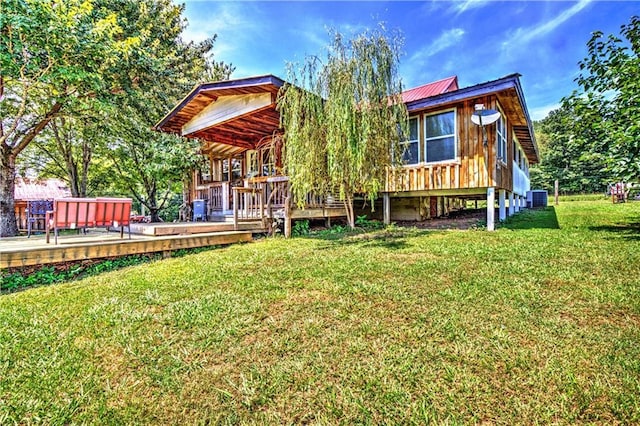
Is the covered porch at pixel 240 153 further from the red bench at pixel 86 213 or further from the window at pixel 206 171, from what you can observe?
the red bench at pixel 86 213

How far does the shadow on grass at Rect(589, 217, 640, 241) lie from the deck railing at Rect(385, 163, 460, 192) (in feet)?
10.7

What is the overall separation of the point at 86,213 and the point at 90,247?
2.05ft

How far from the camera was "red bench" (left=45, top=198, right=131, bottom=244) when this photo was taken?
202 inches

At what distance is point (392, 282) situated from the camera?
3830 millimetres

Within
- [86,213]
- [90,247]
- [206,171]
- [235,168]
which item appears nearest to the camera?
[90,247]

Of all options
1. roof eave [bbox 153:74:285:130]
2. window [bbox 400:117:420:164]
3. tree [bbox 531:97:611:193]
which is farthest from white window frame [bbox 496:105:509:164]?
roof eave [bbox 153:74:285:130]

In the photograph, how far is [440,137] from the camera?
8.66 meters

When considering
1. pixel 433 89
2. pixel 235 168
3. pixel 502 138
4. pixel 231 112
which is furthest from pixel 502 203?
pixel 235 168

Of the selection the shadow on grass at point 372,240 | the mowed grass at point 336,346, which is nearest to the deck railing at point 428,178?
the shadow on grass at point 372,240

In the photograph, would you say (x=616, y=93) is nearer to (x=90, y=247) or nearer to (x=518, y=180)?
(x=518, y=180)

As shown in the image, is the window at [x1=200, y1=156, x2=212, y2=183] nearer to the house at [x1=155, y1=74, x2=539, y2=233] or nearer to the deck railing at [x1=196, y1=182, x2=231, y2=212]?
the deck railing at [x1=196, y1=182, x2=231, y2=212]

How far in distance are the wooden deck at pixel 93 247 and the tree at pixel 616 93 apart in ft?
24.9

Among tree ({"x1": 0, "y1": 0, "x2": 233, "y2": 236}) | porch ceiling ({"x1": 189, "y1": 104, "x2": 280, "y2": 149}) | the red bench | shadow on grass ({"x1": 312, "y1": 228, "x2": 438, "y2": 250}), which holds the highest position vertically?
tree ({"x1": 0, "y1": 0, "x2": 233, "y2": 236})

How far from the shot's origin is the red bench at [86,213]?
5.12 metres
